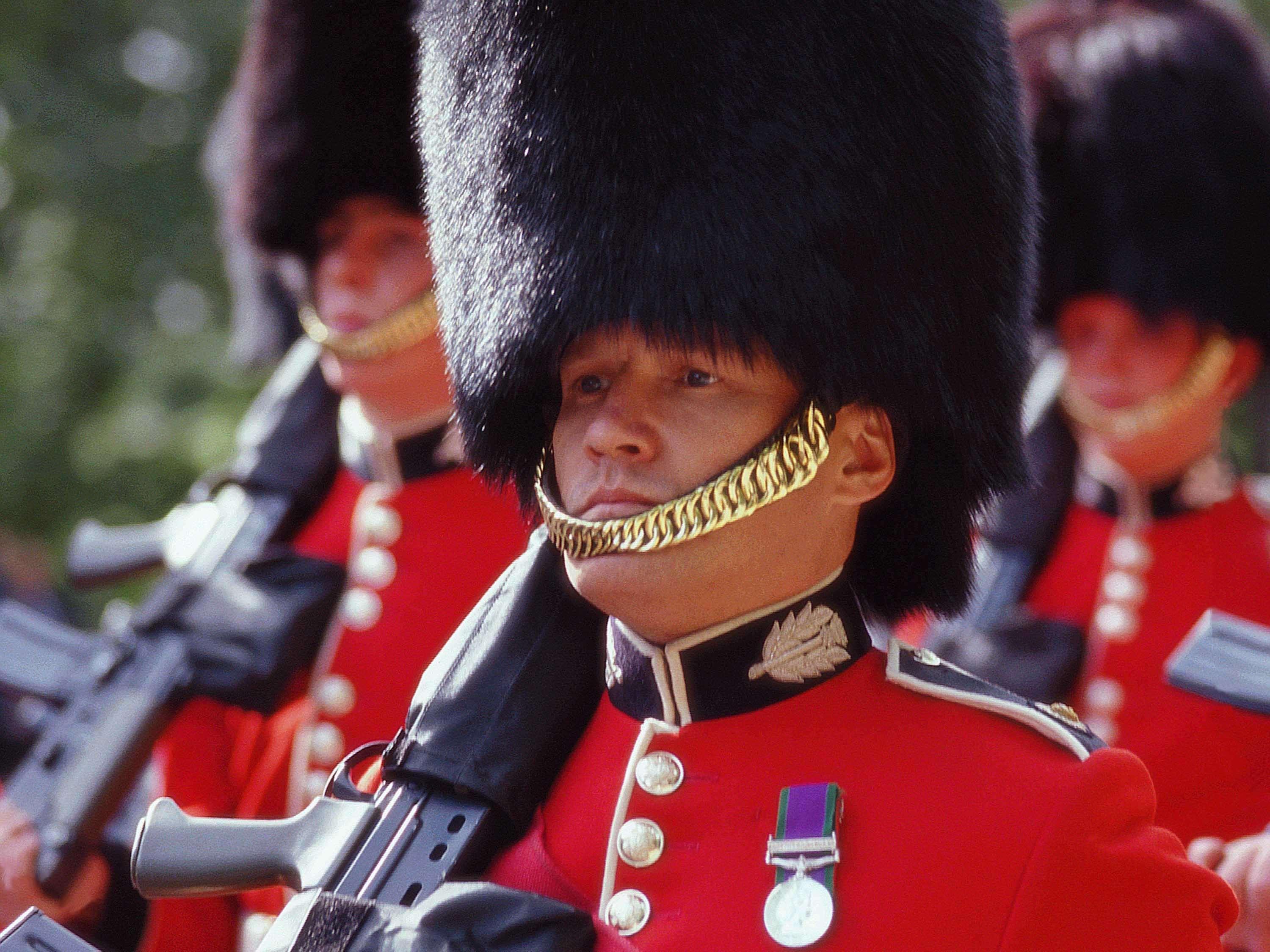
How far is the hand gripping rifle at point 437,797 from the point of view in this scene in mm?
2004

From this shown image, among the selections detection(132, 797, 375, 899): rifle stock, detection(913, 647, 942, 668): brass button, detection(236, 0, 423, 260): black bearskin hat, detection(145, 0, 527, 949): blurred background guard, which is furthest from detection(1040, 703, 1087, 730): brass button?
detection(236, 0, 423, 260): black bearskin hat

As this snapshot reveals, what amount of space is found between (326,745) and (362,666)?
0.16 m

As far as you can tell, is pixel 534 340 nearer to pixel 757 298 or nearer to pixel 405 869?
pixel 757 298

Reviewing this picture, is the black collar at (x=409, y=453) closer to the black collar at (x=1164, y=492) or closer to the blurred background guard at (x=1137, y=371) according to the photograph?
the blurred background guard at (x=1137, y=371)

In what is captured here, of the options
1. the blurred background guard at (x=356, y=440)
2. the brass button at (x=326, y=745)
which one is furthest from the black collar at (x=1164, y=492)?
the brass button at (x=326, y=745)

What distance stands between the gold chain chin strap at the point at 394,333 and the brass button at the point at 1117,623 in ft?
4.82

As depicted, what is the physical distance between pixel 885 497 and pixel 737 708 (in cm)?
37

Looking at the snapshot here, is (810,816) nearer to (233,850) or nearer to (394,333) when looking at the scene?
(233,850)

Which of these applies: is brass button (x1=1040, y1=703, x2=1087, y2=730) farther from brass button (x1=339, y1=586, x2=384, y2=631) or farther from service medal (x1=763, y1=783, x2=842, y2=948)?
brass button (x1=339, y1=586, x2=384, y2=631)

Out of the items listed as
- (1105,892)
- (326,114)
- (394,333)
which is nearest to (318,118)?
(326,114)

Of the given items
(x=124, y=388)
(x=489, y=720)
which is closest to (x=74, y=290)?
(x=124, y=388)

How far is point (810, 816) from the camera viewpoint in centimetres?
190

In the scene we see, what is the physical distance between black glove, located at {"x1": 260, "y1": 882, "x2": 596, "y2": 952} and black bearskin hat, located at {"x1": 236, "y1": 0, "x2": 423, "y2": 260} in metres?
1.83

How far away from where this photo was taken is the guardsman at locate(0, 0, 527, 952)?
3.13 m
